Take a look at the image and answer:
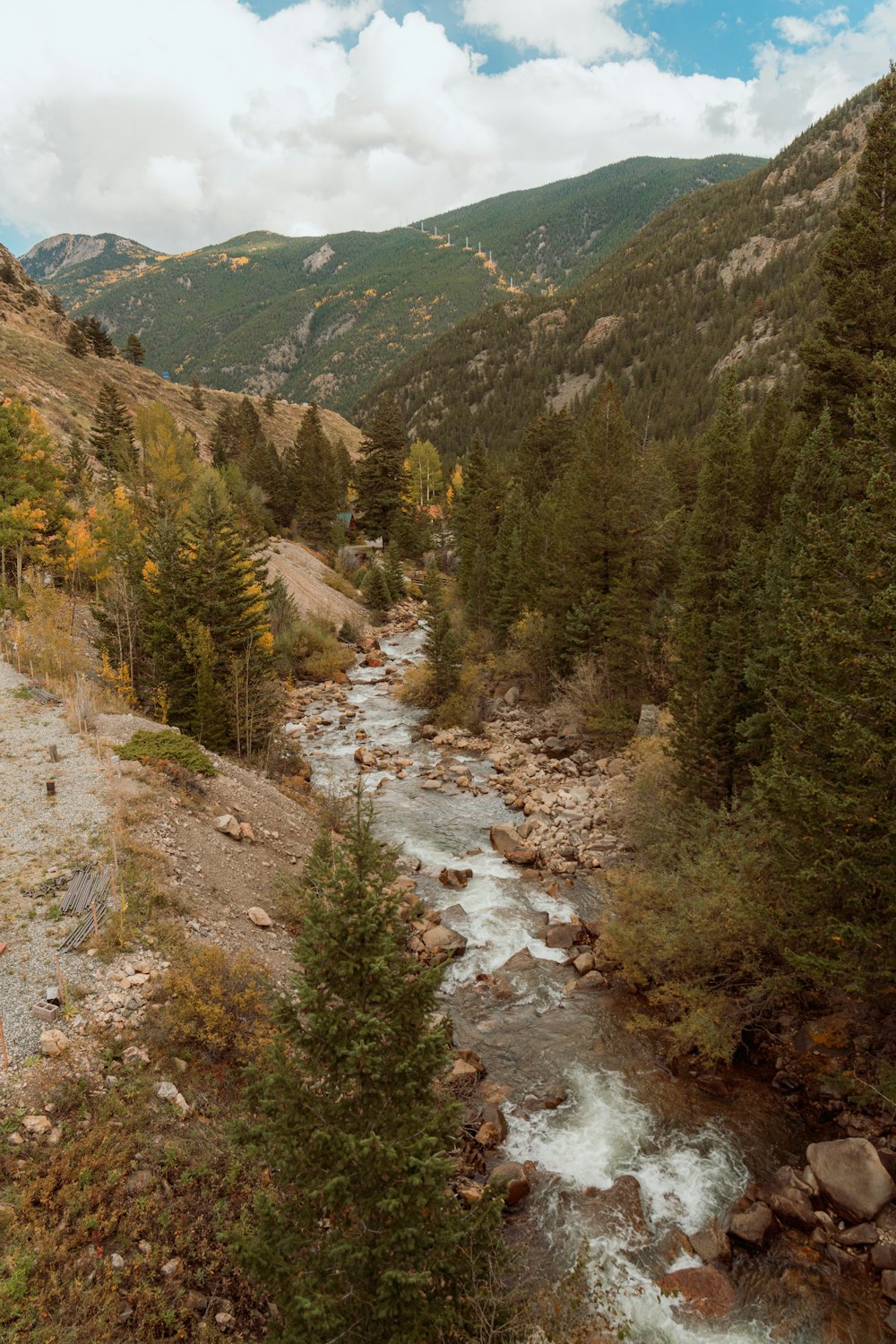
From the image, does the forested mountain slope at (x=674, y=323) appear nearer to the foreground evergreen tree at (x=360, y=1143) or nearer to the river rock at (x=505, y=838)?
the river rock at (x=505, y=838)

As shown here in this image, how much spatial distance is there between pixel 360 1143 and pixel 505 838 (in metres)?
16.4

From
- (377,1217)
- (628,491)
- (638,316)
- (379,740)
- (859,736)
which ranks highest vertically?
(638,316)

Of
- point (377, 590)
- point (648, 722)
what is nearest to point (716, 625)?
point (648, 722)

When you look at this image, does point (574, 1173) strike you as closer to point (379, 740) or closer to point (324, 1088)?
point (324, 1088)

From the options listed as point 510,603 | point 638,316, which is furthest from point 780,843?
point 638,316

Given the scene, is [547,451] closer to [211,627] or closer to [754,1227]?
[211,627]

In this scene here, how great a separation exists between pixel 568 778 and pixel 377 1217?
21546mm

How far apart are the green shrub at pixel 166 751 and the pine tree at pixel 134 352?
102 metres

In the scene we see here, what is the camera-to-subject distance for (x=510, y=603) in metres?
39.5

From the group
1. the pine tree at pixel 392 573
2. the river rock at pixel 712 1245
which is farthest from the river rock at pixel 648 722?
the pine tree at pixel 392 573

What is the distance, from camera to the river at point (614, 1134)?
28.2 ft

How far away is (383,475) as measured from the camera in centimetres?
6669

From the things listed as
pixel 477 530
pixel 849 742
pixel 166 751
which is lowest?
pixel 166 751

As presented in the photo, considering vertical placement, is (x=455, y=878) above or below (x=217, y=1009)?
below
